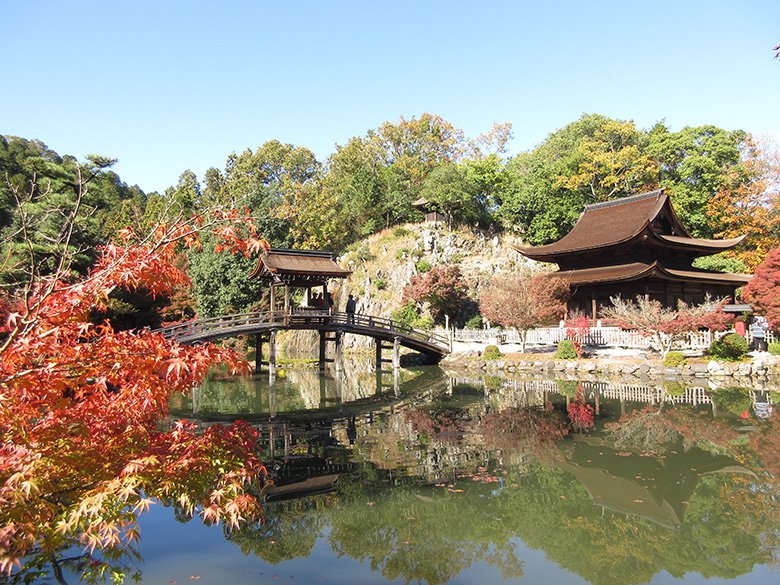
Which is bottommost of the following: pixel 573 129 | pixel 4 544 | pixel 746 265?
pixel 4 544

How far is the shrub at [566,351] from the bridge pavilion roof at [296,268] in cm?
1057

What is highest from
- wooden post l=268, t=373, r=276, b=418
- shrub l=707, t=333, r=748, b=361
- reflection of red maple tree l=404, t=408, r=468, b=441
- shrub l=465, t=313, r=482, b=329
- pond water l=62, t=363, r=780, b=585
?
shrub l=465, t=313, r=482, b=329

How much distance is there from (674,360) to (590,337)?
5600 millimetres

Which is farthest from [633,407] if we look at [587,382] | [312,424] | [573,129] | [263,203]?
[573,129]

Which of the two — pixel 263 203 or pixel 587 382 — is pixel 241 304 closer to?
pixel 263 203

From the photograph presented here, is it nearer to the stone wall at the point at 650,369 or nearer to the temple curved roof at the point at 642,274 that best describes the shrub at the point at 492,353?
the stone wall at the point at 650,369

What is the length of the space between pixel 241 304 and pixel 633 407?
77.2 feet

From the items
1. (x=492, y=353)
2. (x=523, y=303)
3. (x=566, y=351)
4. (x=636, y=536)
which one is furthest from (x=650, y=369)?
(x=636, y=536)

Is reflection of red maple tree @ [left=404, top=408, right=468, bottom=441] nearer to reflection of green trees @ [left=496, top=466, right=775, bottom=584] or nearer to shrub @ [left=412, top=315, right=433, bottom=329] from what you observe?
reflection of green trees @ [left=496, top=466, right=775, bottom=584]

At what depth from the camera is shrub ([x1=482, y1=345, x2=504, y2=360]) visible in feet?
88.5

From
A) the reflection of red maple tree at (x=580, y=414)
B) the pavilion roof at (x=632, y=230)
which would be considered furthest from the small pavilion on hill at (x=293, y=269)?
the pavilion roof at (x=632, y=230)

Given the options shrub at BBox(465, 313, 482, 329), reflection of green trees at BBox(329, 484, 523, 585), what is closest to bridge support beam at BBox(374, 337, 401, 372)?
shrub at BBox(465, 313, 482, 329)

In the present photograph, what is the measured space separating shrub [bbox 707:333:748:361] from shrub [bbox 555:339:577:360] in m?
5.48

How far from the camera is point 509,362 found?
2620 centimetres
